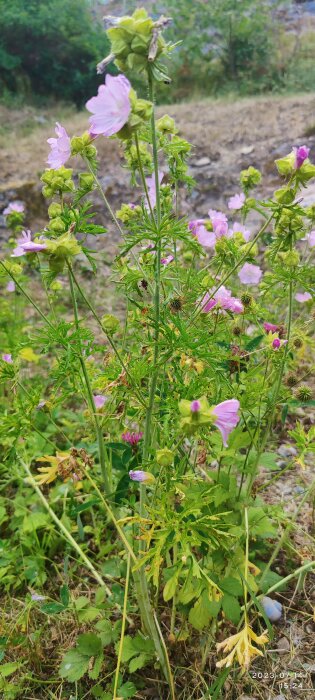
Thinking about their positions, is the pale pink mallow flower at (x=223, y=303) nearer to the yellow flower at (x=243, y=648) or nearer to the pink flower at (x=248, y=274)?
the pink flower at (x=248, y=274)

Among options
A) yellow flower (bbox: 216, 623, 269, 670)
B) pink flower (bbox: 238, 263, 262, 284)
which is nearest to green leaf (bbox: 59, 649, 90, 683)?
yellow flower (bbox: 216, 623, 269, 670)

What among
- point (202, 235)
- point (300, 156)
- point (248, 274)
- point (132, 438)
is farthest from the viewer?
point (248, 274)

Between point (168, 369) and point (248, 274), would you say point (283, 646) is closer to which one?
point (168, 369)

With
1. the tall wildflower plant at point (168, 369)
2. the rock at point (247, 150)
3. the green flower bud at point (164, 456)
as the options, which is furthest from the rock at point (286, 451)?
the rock at point (247, 150)

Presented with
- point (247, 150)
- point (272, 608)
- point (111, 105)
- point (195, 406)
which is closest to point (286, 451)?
point (272, 608)

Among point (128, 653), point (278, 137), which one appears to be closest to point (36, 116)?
point (278, 137)

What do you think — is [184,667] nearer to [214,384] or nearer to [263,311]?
[214,384]
